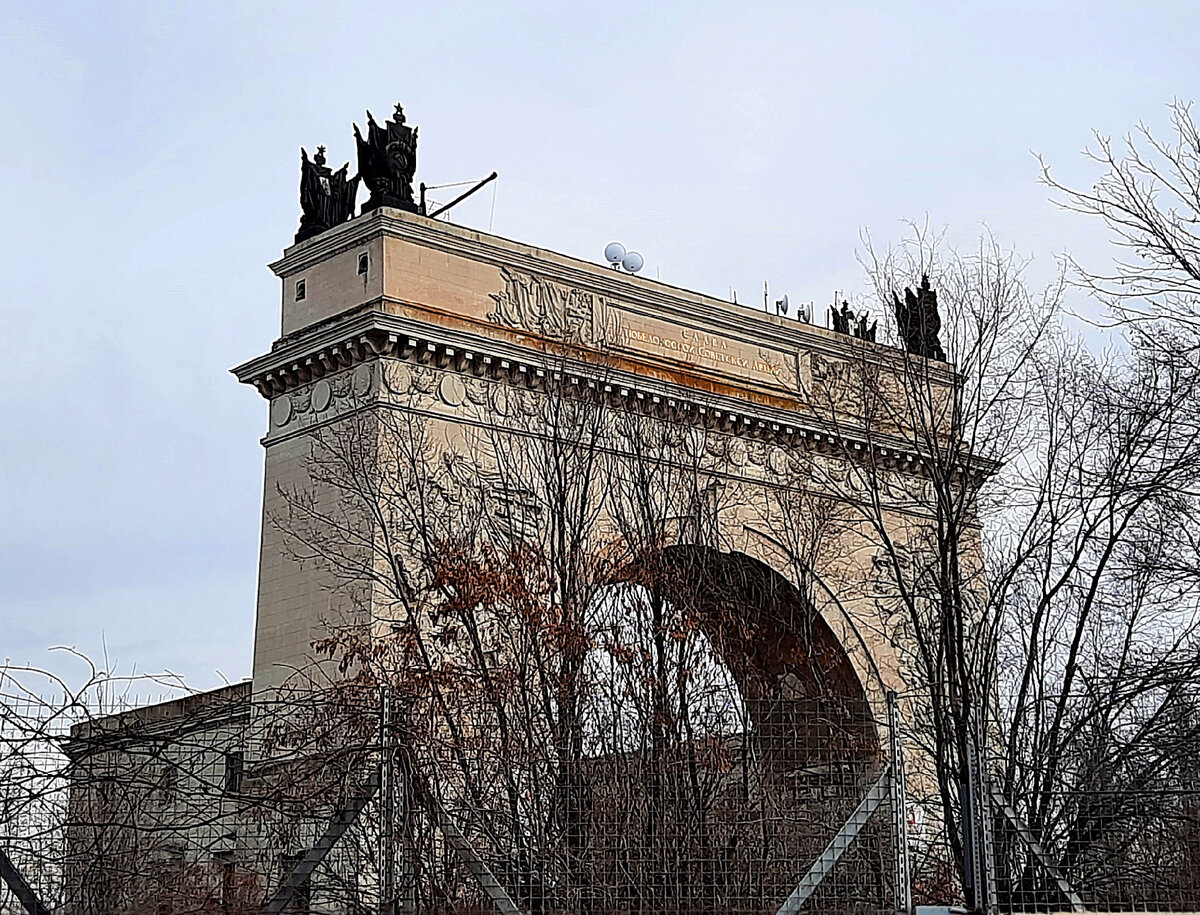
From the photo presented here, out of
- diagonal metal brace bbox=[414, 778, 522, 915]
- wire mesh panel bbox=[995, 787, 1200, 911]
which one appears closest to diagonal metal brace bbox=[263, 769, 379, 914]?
diagonal metal brace bbox=[414, 778, 522, 915]

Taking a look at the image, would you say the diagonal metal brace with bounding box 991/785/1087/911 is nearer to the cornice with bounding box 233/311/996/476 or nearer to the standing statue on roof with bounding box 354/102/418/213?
the cornice with bounding box 233/311/996/476

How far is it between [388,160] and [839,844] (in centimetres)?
1624

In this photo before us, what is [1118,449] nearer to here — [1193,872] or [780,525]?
[780,525]

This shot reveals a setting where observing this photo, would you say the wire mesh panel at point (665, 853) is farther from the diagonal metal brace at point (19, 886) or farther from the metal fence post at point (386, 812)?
the diagonal metal brace at point (19, 886)

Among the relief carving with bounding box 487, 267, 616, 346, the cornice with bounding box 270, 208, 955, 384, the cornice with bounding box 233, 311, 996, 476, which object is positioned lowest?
the cornice with bounding box 233, 311, 996, 476

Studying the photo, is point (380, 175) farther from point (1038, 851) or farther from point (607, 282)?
point (1038, 851)

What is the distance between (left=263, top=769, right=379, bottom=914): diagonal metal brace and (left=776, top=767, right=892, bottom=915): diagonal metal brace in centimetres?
236

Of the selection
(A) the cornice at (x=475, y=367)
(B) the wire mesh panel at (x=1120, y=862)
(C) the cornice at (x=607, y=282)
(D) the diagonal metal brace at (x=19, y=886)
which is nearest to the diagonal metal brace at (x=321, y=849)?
(D) the diagonal metal brace at (x=19, y=886)

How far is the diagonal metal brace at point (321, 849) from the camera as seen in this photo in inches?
340

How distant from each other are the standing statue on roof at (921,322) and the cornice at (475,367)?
133 centimetres

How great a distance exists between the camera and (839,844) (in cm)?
941

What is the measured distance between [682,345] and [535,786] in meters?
16.0


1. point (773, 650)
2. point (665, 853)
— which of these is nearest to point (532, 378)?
point (773, 650)

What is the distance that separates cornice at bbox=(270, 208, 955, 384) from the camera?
905 inches
